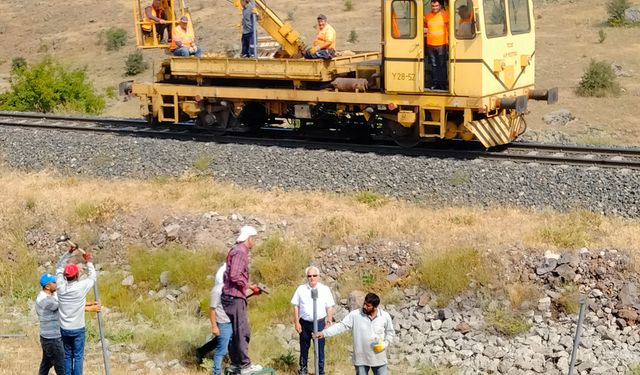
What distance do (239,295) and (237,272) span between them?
302mm

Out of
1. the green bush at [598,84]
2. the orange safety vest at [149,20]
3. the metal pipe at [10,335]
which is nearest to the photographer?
the metal pipe at [10,335]

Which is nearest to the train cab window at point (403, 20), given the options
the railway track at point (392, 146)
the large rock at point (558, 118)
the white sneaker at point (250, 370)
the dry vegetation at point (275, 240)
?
the railway track at point (392, 146)

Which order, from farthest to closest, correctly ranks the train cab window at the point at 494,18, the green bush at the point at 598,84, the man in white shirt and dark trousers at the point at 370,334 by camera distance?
1. the green bush at the point at 598,84
2. the train cab window at the point at 494,18
3. the man in white shirt and dark trousers at the point at 370,334

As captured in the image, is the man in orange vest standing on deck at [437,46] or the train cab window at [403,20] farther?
the train cab window at [403,20]

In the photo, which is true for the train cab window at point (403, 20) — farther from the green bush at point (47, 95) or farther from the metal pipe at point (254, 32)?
the green bush at point (47, 95)

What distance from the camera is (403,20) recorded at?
15797mm

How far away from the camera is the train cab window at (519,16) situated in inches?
642

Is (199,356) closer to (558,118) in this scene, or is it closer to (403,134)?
(403,134)

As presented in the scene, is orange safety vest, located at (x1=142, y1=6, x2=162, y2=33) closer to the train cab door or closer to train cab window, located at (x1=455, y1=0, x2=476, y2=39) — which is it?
the train cab door

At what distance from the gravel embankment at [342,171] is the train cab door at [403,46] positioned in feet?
4.89

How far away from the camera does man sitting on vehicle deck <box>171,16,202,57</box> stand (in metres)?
19.0

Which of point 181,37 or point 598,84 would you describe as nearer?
point 181,37

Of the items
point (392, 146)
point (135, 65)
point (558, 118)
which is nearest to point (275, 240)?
point (392, 146)

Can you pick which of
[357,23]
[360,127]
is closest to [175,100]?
[360,127]
